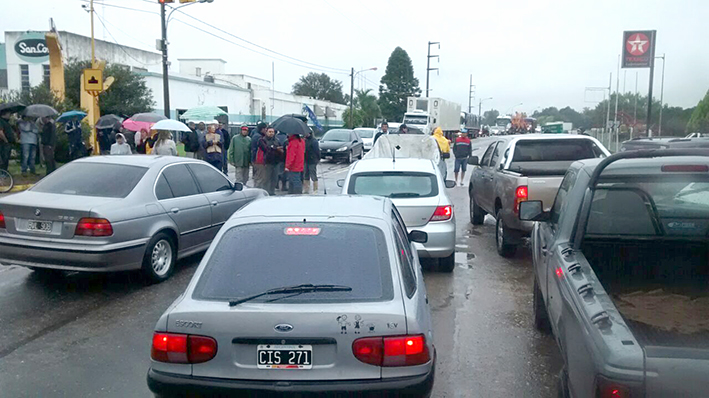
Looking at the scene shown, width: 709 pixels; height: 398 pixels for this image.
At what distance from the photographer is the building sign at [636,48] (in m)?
35.9

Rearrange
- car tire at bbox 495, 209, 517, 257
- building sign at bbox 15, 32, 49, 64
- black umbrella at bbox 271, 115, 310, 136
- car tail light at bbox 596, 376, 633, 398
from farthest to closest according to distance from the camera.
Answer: building sign at bbox 15, 32, 49, 64, black umbrella at bbox 271, 115, 310, 136, car tire at bbox 495, 209, 517, 257, car tail light at bbox 596, 376, 633, 398

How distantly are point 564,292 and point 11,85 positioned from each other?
1956 inches

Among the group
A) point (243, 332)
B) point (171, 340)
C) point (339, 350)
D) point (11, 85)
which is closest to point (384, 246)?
point (339, 350)

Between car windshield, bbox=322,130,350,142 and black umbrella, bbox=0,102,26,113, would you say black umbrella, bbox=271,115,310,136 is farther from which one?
car windshield, bbox=322,130,350,142

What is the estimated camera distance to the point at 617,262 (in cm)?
504

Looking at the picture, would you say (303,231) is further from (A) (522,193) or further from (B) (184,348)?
(A) (522,193)

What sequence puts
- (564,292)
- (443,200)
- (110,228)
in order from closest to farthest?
(564,292) → (110,228) → (443,200)

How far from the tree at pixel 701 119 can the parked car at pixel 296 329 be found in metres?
53.0

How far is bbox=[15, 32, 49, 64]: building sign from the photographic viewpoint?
44.4 meters

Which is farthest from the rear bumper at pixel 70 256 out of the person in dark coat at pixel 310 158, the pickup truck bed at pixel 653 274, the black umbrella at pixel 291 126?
the person in dark coat at pixel 310 158

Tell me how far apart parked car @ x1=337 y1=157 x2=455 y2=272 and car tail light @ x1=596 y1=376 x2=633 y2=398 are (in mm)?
5272

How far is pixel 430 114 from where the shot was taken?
177 feet

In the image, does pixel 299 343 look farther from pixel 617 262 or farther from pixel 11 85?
pixel 11 85

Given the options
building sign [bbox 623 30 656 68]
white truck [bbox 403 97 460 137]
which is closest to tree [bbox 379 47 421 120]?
white truck [bbox 403 97 460 137]
